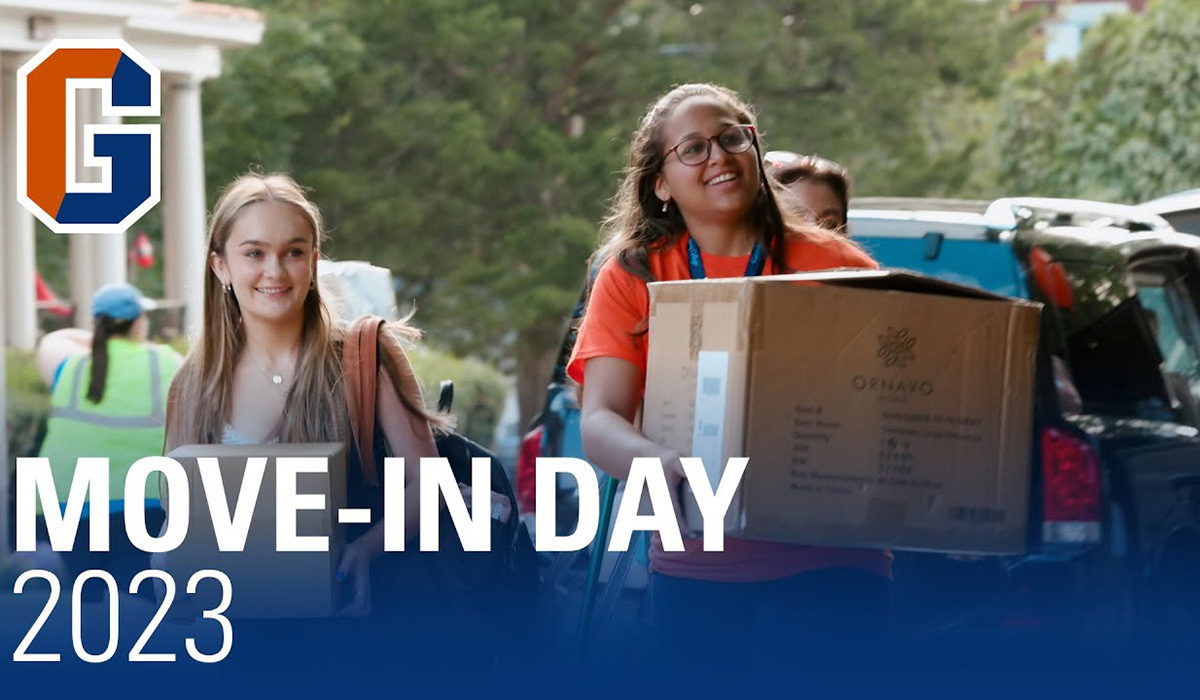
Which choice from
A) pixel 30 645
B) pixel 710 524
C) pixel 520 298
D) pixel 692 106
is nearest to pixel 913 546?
pixel 710 524

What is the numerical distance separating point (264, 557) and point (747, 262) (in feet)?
3.38

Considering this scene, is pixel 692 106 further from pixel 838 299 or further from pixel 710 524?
pixel 710 524

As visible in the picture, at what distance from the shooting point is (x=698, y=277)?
162 inches

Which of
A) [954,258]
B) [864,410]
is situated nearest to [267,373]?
[864,410]

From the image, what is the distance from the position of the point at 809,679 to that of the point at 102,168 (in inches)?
613

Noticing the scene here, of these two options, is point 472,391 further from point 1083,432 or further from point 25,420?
point 1083,432

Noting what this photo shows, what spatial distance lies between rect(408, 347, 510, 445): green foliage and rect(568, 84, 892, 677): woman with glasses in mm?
14740

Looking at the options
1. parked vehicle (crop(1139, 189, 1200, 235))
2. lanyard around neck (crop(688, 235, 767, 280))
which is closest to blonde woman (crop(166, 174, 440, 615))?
lanyard around neck (crop(688, 235, 767, 280))

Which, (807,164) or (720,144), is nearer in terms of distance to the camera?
(720,144)

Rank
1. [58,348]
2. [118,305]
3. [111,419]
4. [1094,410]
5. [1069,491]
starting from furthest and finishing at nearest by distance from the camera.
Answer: [58,348] → [118,305] → [111,419] → [1094,410] → [1069,491]

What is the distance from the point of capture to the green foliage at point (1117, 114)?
21.5m

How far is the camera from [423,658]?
4.10m

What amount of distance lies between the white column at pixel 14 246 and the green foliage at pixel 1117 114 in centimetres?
1045

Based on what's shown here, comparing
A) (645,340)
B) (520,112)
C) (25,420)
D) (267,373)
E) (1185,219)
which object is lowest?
(25,420)
